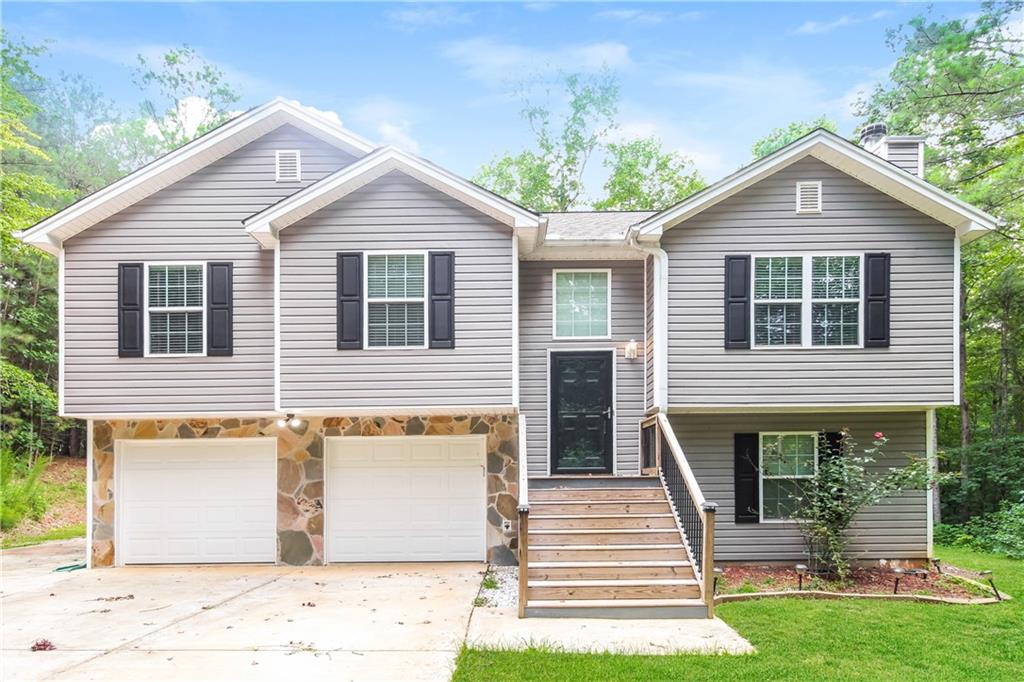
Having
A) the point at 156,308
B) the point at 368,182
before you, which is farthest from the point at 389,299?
the point at 156,308

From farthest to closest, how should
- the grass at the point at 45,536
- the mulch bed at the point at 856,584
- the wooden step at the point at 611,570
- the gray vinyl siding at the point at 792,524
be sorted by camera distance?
1. the grass at the point at 45,536
2. the gray vinyl siding at the point at 792,524
3. the mulch bed at the point at 856,584
4. the wooden step at the point at 611,570

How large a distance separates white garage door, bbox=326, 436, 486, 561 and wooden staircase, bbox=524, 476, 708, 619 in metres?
1.45

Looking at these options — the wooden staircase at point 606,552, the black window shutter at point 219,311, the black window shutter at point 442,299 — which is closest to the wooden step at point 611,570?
the wooden staircase at point 606,552

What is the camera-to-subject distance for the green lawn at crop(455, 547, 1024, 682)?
5.03 m

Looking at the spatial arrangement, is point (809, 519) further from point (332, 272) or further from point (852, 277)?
point (332, 272)

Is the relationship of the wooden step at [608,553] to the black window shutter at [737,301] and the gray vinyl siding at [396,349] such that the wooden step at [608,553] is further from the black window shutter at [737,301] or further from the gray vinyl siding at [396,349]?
the black window shutter at [737,301]

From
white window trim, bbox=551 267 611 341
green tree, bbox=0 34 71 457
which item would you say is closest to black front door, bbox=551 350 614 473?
white window trim, bbox=551 267 611 341

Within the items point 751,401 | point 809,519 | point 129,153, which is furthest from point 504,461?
point 129,153

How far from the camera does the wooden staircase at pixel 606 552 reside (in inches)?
265

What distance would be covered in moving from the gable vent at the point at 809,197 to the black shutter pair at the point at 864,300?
92 cm

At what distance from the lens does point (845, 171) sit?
29.5 feet

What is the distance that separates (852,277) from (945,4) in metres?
9.06

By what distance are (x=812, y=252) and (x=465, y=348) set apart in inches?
187

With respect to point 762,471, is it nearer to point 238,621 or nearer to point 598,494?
point 598,494
